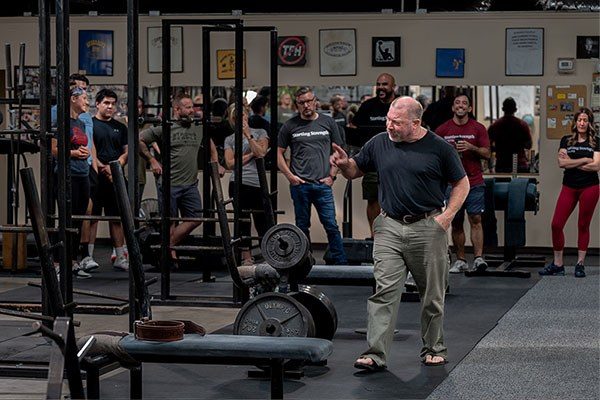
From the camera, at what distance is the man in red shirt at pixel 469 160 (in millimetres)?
12727

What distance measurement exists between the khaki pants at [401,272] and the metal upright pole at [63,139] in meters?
1.81

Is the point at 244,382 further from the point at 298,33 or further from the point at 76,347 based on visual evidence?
the point at 298,33

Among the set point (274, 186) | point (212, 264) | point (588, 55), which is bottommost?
point (212, 264)

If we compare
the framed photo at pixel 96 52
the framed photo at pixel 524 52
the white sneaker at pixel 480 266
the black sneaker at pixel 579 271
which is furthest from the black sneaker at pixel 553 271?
the framed photo at pixel 96 52

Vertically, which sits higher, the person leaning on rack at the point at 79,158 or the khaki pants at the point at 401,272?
the person leaning on rack at the point at 79,158

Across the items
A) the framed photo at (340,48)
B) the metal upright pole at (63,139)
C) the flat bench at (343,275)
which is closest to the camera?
the metal upright pole at (63,139)

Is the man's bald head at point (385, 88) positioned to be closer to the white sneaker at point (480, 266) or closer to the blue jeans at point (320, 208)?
the blue jeans at point (320, 208)

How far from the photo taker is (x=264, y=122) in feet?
44.7

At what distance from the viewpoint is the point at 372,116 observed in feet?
44.0

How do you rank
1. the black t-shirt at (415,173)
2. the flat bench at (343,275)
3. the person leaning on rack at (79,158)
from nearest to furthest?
the black t-shirt at (415,173)
the flat bench at (343,275)
the person leaning on rack at (79,158)

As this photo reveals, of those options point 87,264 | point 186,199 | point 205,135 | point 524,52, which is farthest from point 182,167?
point 524,52

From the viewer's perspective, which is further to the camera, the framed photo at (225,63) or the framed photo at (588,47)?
the framed photo at (225,63)

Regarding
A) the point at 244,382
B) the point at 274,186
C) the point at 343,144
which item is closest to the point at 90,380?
the point at 244,382

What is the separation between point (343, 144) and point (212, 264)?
1.80 meters
